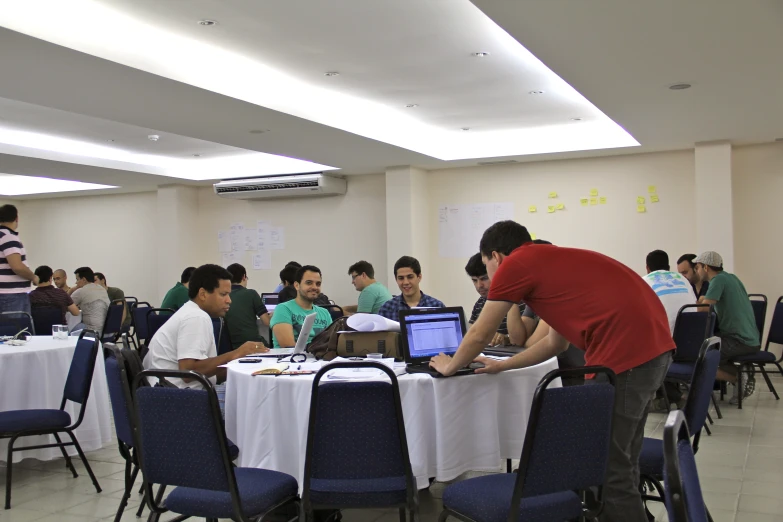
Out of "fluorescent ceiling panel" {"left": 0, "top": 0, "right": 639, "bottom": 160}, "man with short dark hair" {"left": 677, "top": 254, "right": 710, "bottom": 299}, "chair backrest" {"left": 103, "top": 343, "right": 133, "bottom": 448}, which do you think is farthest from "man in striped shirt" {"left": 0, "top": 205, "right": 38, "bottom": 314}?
"man with short dark hair" {"left": 677, "top": 254, "right": 710, "bottom": 299}

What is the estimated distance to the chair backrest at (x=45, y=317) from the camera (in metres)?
7.01

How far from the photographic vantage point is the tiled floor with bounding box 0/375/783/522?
3.74 m

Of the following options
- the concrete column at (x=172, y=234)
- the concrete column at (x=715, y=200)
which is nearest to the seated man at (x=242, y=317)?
the concrete column at (x=715, y=200)

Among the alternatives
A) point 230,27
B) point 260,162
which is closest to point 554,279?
point 230,27

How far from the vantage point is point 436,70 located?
575 cm

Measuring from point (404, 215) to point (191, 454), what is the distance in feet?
23.1

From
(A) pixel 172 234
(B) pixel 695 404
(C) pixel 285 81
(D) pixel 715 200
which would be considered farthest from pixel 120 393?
(A) pixel 172 234

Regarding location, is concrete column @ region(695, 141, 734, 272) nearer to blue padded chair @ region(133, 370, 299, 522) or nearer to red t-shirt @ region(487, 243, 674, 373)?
red t-shirt @ region(487, 243, 674, 373)

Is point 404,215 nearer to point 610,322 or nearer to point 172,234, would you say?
point 172,234

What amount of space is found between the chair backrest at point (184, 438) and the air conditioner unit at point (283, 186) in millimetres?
7298

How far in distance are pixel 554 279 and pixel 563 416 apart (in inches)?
21.5

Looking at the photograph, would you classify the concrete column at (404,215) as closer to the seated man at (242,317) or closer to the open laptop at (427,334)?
the seated man at (242,317)

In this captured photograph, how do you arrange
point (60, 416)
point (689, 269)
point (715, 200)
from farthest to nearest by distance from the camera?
point (715, 200)
point (689, 269)
point (60, 416)

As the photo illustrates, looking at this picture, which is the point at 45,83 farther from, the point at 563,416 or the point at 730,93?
the point at 730,93
